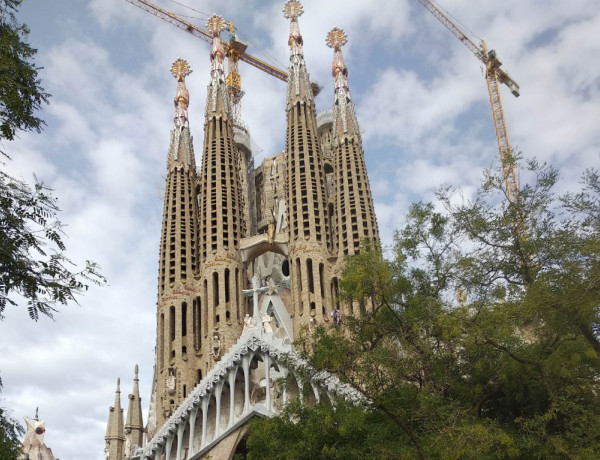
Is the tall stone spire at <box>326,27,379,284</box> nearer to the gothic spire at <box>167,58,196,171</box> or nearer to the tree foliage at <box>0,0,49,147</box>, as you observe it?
the gothic spire at <box>167,58,196,171</box>

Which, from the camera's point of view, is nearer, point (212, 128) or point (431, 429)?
point (431, 429)

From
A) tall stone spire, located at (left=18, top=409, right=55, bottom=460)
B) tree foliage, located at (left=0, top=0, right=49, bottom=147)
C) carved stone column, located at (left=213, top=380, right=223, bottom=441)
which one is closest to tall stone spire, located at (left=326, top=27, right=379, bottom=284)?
carved stone column, located at (left=213, top=380, right=223, bottom=441)

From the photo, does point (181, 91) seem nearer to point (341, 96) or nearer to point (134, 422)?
point (341, 96)

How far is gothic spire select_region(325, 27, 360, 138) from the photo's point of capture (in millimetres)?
39500

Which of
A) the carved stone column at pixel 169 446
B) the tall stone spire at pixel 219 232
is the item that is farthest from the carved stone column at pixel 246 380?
the tall stone spire at pixel 219 232

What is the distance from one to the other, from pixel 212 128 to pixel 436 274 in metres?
25.7

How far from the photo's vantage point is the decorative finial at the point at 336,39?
140ft

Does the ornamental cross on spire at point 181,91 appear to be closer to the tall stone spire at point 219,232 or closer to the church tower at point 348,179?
the tall stone spire at point 219,232

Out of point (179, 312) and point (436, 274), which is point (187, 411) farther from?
point (436, 274)

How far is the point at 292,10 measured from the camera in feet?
143

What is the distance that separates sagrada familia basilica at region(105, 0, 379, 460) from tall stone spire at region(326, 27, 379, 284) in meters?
0.06

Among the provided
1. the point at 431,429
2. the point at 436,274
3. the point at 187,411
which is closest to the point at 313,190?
the point at 187,411

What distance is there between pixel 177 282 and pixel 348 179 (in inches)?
375

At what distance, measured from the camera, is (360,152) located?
3859 centimetres
